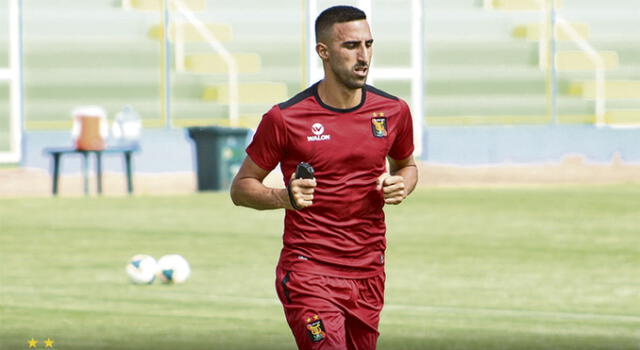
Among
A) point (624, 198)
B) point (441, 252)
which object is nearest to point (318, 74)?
point (624, 198)

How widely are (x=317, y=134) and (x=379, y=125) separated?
0.32 meters

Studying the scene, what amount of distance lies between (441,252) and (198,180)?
1040cm

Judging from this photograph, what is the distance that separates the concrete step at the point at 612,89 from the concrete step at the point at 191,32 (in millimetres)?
8444

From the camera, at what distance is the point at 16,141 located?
29562 mm

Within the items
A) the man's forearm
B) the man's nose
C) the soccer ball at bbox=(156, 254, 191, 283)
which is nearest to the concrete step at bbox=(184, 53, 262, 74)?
the soccer ball at bbox=(156, 254, 191, 283)

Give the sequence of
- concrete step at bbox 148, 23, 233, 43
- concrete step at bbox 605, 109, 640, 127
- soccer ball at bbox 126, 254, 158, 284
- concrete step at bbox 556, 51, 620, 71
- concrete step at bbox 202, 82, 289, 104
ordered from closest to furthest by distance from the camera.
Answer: soccer ball at bbox 126, 254, 158, 284, concrete step at bbox 148, 23, 233, 43, concrete step at bbox 202, 82, 289, 104, concrete step at bbox 605, 109, 640, 127, concrete step at bbox 556, 51, 620, 71

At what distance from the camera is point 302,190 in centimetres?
618

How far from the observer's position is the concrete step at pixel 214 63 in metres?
31.7

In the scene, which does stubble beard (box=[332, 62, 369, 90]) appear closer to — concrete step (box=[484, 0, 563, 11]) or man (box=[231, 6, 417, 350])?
man (box=[231, 6, 417, 350])

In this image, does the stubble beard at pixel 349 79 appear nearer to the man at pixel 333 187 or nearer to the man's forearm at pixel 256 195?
the man at pixel 333 187

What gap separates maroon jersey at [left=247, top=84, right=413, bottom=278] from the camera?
6578 millimetres

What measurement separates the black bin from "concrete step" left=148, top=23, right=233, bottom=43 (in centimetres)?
584

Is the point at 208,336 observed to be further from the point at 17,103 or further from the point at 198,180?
the point at 17,103

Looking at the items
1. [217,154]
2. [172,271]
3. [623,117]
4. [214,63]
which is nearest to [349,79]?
[172,271]
